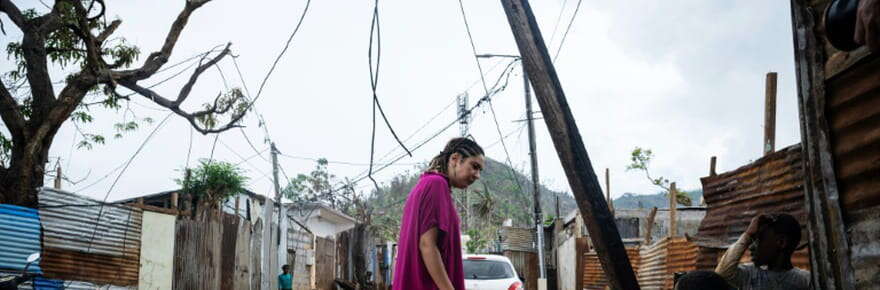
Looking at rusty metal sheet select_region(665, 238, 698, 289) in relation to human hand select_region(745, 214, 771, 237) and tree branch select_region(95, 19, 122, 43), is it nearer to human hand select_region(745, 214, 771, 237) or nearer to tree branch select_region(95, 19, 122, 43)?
human hand select_region(745, 214, 771, 237)

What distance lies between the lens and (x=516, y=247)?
3128 cm

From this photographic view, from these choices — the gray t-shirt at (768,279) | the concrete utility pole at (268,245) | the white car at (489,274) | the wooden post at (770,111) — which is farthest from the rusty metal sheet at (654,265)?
the concrete utility pole at (268,245)

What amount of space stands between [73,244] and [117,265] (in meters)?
0.99

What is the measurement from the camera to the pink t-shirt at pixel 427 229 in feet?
10.7

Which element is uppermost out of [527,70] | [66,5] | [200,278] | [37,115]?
[66,5]

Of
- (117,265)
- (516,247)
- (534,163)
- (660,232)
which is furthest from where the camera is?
(516,247)

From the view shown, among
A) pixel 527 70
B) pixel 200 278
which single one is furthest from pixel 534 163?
pixel 527 70

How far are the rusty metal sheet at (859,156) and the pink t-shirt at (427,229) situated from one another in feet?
5.22

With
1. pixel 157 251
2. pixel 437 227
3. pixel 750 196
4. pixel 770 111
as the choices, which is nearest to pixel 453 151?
pixel 437 227

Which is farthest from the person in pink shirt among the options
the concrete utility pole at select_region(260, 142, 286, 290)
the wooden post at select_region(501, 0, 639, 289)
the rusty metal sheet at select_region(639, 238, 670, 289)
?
the concrete utility pole at select_region(260, 142, 286, 290)

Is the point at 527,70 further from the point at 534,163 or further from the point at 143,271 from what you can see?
the point at 534,163

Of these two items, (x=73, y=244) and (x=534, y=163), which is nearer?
(x=73, y=244)

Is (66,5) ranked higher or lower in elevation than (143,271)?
higher

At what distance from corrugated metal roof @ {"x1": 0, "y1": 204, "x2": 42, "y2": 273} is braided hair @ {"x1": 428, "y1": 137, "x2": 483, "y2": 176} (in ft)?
22.9
